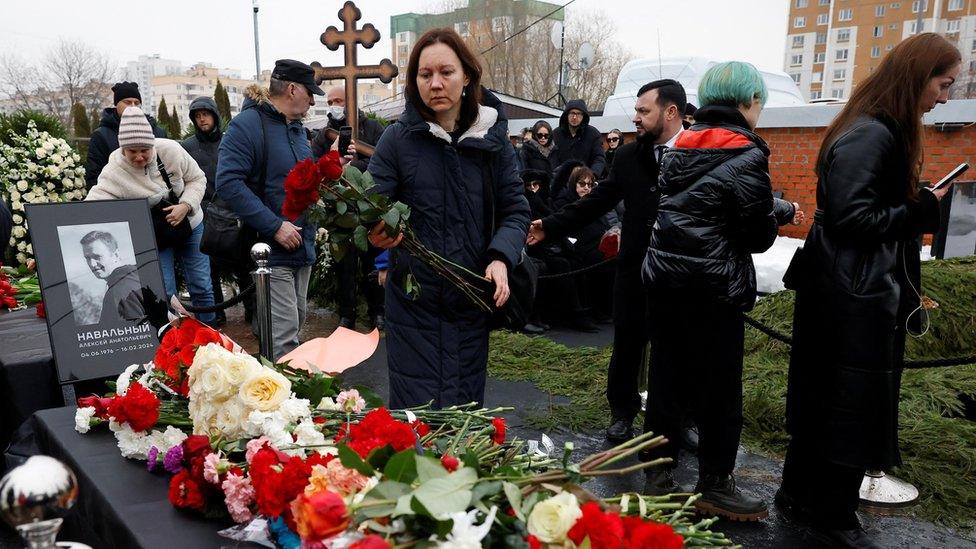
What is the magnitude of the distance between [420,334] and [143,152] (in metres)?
3.05

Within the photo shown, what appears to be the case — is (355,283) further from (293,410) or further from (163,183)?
(293,410)

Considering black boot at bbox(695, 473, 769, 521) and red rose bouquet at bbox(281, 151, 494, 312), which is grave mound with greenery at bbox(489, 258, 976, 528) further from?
red rose bouquet at bbox(281, 151, 494, 312)

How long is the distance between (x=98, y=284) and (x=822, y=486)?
11.3ft

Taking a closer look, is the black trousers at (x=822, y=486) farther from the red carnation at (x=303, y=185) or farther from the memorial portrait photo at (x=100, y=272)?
the memorial portrait photo at (x=100, y=272)

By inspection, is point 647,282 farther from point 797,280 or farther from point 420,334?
point 420,334

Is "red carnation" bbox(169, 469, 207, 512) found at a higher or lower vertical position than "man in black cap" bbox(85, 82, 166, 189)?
lower

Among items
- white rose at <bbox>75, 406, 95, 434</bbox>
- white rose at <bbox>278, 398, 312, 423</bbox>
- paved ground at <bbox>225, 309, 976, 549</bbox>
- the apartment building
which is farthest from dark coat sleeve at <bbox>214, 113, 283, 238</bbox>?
the apartment building

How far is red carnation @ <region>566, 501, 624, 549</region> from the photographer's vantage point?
110 centimetres

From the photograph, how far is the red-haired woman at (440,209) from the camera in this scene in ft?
8.73

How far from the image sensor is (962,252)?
7324 mm

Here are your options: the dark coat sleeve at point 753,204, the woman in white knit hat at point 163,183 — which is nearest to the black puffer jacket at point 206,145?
the woman in white knit hat at point 163,183

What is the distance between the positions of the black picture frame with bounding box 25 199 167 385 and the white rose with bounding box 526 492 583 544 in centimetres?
267

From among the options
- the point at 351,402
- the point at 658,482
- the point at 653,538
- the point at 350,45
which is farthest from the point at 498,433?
the point at 350,45

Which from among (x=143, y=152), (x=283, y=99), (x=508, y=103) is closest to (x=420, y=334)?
(x=283, y=99)
